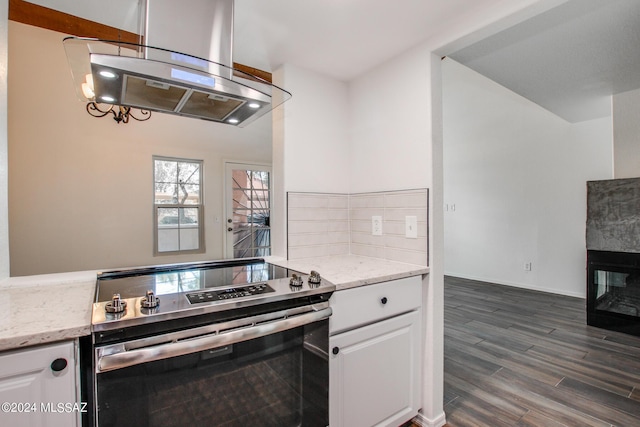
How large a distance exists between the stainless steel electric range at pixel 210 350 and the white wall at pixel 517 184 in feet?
10.2

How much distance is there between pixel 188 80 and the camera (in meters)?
1.19

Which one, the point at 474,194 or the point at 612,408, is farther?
the point at 474,194

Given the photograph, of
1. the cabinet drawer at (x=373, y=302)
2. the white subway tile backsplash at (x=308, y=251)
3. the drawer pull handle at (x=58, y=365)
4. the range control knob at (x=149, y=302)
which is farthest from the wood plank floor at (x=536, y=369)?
the drawer pull handle at (x=58, y=365)

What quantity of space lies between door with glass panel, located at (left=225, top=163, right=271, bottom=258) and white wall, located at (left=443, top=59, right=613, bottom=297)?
2.92m

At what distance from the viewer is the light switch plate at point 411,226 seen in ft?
5.72

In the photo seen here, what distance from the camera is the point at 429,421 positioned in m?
1.66

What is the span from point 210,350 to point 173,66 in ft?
3.34

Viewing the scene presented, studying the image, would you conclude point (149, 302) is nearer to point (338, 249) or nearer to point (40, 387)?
point (40, 387)

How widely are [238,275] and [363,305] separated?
614mm

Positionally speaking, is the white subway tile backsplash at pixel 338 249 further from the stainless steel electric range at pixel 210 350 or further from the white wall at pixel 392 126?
the stainless steel electric range at pixel 210 350

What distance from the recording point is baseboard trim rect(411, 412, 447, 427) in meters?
1.66

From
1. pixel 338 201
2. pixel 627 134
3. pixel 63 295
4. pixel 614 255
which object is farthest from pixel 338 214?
pixel 627 134

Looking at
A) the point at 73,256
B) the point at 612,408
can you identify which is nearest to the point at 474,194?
the point at 612,408

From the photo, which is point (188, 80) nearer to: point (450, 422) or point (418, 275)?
point (418, 275)
